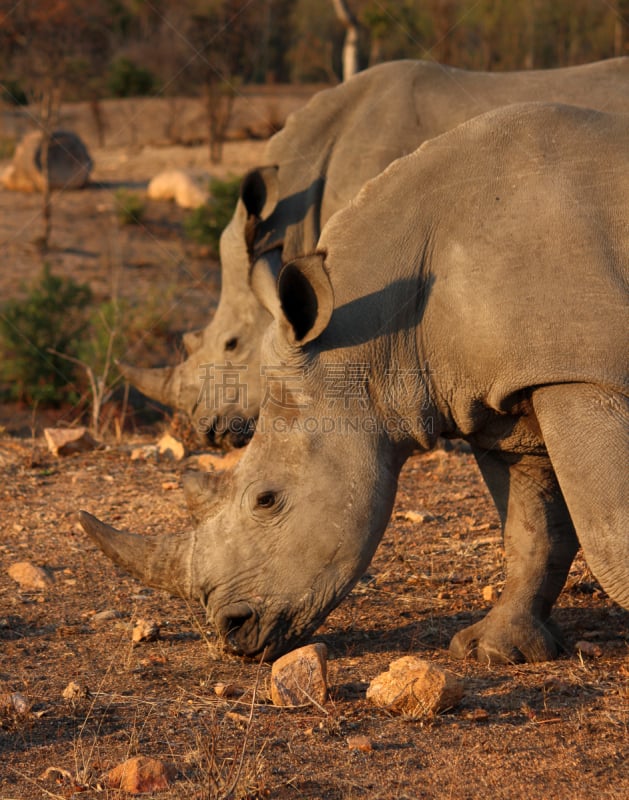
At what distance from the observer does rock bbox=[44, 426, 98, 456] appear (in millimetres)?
7715

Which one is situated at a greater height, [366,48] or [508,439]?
[366,48]

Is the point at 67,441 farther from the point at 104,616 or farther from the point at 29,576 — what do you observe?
the point at 104,616

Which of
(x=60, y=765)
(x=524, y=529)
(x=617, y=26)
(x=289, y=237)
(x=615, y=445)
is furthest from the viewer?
(x=617, y=26)

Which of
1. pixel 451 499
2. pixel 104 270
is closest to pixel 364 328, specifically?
pixel 451 499

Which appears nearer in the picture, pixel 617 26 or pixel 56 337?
pixel 56 337

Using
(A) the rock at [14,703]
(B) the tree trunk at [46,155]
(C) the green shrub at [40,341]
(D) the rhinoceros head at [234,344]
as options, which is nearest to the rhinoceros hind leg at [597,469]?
(A) the rock at [14,703]

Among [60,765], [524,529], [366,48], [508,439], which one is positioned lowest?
[60,765]

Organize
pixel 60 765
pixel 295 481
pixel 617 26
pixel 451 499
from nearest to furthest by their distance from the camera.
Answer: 1. pixel 60 765
2. pixel 295 481
3. pixel 451 499
4. pixel 617 26

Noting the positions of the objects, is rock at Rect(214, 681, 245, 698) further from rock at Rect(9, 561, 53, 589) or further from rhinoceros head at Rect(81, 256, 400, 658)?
rock at Rect(9, 561, 53, 589)

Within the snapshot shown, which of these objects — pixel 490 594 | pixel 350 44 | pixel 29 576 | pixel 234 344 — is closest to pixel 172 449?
pixel 234 344

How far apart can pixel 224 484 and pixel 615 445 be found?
1.42 meters

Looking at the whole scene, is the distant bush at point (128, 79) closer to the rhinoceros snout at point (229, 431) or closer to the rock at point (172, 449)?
the rhinoceros snout at point (229, 431)

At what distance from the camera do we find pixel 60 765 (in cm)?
355

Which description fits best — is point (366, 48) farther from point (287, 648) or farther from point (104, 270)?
point (287, 648)
